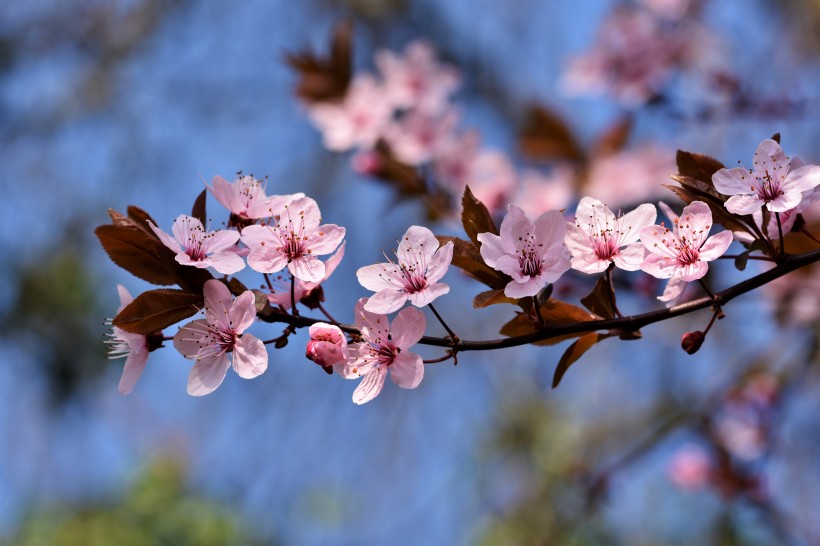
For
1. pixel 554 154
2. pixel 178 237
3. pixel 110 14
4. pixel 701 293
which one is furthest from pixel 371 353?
pixel 110 14

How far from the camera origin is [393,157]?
210cm

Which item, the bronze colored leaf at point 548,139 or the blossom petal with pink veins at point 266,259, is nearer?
the blossom petal with pink veins at point 266,259

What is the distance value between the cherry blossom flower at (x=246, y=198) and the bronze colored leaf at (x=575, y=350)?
0.37 metres

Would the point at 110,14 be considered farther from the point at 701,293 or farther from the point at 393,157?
the point at 701,293

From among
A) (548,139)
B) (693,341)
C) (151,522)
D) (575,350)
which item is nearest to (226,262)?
(575,350)

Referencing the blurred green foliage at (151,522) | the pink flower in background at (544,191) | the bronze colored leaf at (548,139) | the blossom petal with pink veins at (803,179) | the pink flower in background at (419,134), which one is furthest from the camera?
the blurred green foliage at (151,522)

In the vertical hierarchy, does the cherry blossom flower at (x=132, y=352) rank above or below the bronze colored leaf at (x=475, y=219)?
below

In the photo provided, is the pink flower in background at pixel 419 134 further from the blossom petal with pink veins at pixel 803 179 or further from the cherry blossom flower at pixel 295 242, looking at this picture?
the blossom petal with pink veins at pixel 803 179

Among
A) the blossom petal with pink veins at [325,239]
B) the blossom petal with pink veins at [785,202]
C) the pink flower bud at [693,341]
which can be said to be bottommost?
the pink flower bud at [693,341]

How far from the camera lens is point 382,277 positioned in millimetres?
870

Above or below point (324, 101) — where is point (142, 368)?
below

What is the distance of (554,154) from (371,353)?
180cm

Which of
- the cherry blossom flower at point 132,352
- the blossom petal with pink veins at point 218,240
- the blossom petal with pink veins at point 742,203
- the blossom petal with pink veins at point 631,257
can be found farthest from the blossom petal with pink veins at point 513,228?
the cherry blossom flower at point 132,352

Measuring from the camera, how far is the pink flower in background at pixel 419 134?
220 centimetres
